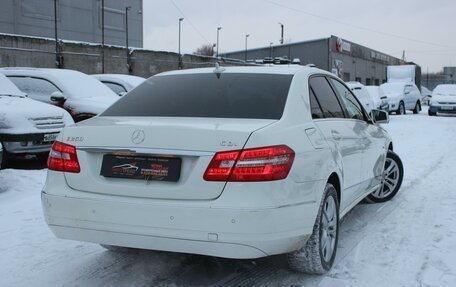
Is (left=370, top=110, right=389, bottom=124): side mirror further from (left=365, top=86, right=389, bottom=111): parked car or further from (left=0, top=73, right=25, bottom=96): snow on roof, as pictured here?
(left=365, top=86, right=389, bottom=111): parked car

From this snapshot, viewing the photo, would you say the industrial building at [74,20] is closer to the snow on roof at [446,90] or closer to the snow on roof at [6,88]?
the snow on roof at [446,90]

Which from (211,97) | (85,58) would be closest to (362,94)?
(85,58)

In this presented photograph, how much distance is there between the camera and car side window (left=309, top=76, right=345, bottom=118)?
405 centimetres

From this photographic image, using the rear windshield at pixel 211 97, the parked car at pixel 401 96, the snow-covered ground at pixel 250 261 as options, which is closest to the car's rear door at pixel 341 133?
the rear windshield at pixel 211 97

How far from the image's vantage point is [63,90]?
32.6 ft

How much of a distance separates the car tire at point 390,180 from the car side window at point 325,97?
76.5 inches

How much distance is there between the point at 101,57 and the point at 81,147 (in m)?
21.1

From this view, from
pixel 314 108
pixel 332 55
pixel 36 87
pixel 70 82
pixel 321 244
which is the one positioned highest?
pixel 332 55

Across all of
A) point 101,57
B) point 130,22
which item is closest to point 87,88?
Result: point 101,57

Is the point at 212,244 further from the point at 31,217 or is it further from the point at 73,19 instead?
the point at 73,19

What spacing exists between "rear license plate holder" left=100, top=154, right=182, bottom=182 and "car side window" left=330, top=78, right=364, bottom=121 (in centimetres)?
223

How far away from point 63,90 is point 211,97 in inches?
275

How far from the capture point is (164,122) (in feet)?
10.7

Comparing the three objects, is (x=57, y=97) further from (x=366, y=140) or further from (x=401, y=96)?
(x=401, y=96)
